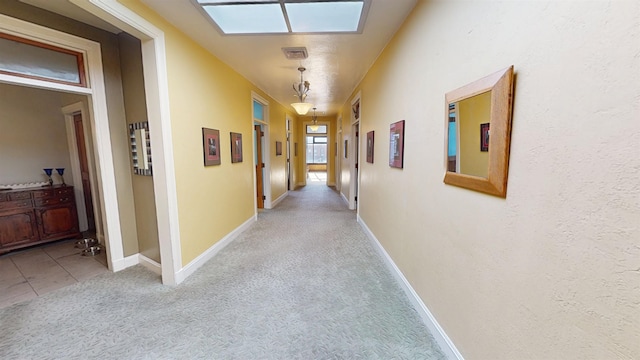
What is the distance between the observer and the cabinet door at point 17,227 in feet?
10.1

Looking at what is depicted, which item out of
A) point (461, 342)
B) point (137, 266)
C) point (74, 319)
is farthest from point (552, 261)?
point (137, 266)

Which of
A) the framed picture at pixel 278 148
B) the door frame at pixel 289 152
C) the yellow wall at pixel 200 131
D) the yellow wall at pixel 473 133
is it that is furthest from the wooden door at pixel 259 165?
the yellow wall at pixel 473 133

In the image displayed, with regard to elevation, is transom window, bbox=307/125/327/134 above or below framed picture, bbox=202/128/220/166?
above

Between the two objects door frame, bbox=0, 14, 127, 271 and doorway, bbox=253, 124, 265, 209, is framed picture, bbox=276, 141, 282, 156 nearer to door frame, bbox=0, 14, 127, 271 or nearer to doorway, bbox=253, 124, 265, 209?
doorway, bbox=253, 124, 265, 209

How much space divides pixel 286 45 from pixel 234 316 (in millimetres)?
2905

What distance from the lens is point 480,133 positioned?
131 centimetres

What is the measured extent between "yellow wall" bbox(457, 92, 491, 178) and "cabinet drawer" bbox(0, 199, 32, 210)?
17.0ft

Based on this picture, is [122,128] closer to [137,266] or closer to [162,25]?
[162,25]

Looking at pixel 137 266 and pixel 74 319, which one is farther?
pixel 137 266

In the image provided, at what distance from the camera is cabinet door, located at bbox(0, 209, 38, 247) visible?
122 inches

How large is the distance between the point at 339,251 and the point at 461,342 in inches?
75.1

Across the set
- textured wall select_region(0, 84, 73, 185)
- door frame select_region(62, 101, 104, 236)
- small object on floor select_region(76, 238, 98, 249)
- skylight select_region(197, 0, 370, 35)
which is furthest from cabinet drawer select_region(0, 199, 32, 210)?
skylight select_region(197, 0, 370, 35)

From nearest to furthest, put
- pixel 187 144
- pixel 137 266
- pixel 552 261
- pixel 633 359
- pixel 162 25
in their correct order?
pixel 633 359, pixel 552 261, pixel 162 25, pixel 187 144, pixel 137 266

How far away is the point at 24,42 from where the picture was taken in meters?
2.08
